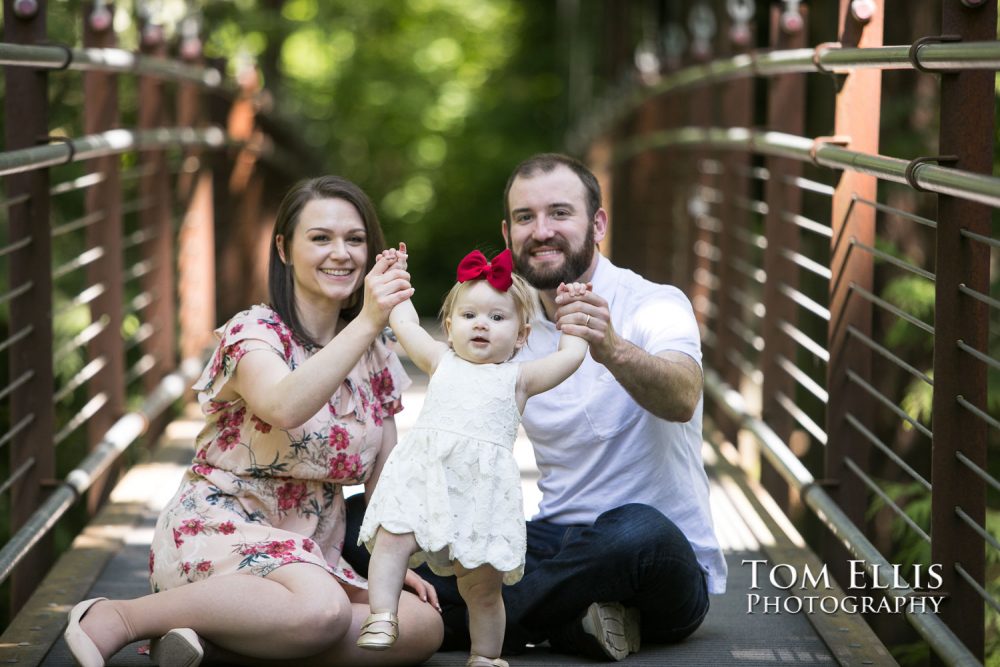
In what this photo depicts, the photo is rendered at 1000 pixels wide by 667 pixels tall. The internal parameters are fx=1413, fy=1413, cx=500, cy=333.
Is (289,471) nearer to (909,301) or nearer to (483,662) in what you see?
(483,662)

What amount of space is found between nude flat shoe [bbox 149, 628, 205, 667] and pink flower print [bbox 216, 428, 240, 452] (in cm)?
44

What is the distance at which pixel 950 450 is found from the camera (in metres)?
2.63

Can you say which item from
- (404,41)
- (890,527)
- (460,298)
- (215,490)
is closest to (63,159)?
(215,490)

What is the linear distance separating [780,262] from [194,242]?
2.82m

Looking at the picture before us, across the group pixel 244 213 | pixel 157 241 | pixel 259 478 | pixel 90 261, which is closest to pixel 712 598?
pixel 259 478

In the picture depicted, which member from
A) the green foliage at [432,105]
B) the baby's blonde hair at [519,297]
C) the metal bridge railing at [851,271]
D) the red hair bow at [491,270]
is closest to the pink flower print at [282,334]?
the baby's blonde hair at [519,297]

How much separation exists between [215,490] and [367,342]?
0.48 metres

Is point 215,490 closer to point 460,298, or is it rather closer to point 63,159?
point 460,298

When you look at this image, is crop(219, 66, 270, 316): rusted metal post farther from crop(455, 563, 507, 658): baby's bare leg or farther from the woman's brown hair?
crop(455, 563, 507, 658): baby's bare leg

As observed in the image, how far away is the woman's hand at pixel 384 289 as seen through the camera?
2.64 meters

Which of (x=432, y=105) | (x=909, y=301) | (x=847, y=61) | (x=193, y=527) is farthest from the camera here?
(x=432, y=105)

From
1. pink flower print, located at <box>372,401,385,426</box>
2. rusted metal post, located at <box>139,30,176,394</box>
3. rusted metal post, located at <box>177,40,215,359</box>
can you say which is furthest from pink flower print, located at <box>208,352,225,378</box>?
rusted metal post, located at <box>177,40,215,359</box>

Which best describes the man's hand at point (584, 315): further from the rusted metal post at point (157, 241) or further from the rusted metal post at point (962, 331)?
the rusted metal post at point (157, 241)

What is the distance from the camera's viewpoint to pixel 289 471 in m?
2.88
